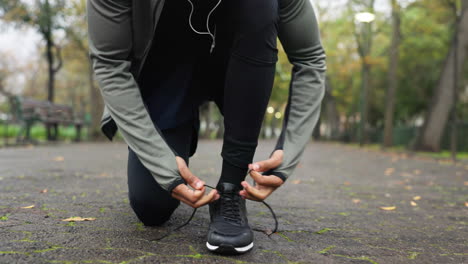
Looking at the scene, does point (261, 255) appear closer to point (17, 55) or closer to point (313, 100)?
point (313, 100)

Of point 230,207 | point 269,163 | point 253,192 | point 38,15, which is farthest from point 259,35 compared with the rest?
point 38,15

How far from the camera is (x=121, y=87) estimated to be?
158 centimetres

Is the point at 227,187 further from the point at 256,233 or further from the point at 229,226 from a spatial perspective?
the point at 256,233

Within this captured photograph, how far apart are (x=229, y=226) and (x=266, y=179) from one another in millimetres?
289

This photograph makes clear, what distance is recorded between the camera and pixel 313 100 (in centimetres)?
176

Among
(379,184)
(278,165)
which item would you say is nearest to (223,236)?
(278,165)

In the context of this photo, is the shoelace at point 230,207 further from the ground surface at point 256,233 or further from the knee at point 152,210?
the knee at point 152,210

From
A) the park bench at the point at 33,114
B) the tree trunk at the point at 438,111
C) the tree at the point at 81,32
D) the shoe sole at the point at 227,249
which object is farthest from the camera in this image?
the tree at the point at 81,32

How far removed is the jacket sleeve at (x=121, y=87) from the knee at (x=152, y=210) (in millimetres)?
410

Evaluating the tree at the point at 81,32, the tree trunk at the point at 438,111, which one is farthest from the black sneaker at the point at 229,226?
the tree at the point at 81,32

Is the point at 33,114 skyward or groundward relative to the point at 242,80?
groundward

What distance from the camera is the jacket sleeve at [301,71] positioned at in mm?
1715

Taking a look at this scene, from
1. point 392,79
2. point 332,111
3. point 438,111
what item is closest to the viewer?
point 438,111

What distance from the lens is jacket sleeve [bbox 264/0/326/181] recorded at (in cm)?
171
